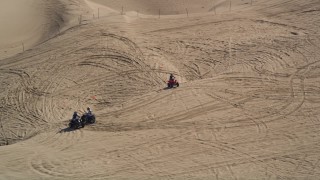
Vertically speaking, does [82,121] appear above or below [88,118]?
below

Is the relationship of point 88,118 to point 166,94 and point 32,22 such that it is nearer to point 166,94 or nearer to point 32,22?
point 166,94

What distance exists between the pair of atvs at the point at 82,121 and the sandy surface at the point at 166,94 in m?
0.26

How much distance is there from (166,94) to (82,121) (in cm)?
417

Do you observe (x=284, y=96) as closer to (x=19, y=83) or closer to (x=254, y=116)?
(x=254, y=116)

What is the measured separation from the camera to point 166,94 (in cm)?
2041

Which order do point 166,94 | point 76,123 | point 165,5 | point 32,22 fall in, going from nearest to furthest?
1. point 76,123
2. point 166,94
3. point 32,22
4. point 165,5

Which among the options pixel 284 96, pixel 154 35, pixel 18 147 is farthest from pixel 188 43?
pixel 18 147

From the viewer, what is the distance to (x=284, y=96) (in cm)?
1988

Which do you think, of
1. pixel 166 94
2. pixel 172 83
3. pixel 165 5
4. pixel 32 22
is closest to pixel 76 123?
pixel 166 94

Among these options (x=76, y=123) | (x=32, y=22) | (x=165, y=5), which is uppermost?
(x=165, y=5)

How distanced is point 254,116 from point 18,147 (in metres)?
9.87

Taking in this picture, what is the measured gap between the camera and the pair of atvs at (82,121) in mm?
18547

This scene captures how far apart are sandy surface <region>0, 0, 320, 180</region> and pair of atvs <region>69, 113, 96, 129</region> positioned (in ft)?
0.85

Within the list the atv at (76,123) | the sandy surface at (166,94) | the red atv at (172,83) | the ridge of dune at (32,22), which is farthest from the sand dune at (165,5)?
the atv at (76,123)
